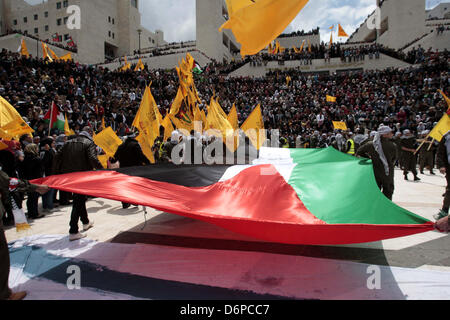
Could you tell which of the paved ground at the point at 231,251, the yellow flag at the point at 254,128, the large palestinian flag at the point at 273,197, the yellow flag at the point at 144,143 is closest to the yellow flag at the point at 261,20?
the large palestinian flag at the point at 273,197

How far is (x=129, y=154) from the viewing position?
601 centimetres

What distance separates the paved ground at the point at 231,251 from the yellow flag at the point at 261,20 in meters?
2.58

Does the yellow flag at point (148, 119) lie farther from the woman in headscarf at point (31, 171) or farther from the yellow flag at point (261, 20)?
the yellow flag at point (261, 20)

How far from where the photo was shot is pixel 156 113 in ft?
23.8

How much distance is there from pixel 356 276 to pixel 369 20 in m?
52.1

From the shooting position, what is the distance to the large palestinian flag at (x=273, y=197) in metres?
2.58

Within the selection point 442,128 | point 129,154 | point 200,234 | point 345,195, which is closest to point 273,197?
point 345,195

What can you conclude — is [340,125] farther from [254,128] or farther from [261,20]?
[261,20]

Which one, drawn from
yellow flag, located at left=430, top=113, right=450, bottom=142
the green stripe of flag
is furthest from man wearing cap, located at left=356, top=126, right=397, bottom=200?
yellow flag, located at left=430, top=113, right=450, bottom=142

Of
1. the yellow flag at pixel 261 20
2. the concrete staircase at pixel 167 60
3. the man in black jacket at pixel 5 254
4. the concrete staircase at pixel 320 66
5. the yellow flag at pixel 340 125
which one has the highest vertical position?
the concrete staircase at pixel 167 60

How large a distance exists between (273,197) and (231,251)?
0.97m

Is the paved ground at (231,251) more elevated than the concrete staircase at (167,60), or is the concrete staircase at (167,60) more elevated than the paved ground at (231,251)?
the concrete staircase at (167,60)
